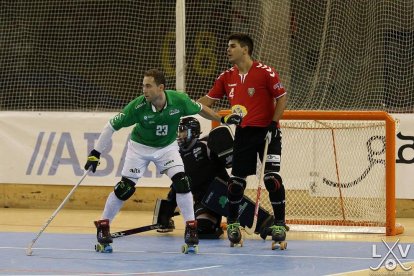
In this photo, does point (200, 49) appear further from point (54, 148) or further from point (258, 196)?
point (258, 196)

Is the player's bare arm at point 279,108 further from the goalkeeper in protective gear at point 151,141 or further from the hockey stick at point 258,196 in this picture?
the goalkeeper in protective gear at point 151,141

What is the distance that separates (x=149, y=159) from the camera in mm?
8031

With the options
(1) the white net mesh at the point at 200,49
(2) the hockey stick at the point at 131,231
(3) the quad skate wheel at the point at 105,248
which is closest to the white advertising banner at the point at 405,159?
(1) the white net mesh at the point at 200,49

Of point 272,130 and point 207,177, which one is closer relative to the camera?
point 272,130

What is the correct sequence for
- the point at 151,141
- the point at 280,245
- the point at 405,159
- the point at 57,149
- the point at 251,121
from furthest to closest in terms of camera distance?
the point at 57,149
the point at 405,159
the point at 251,121
the point at 280,245
the point at 151,141

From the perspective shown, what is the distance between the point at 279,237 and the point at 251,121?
103 cm

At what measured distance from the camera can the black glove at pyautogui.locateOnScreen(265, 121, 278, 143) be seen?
814 centimetres

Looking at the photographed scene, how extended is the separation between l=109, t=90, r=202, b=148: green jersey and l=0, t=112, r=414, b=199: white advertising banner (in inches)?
119

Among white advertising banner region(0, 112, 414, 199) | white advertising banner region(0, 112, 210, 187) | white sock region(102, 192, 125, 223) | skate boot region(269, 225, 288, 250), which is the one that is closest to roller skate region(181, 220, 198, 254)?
white sock region(102, 192, 125, 223)

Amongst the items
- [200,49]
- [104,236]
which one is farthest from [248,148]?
[200,49]

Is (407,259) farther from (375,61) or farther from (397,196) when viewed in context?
(375,61)

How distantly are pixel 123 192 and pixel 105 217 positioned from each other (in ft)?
0.88

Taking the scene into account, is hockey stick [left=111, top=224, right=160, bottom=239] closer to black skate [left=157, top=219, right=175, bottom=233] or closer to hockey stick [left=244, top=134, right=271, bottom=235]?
black skate [left=157, top=219, right=175, bottom=233]

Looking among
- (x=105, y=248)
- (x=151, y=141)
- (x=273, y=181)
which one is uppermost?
(x=151, y=141)
